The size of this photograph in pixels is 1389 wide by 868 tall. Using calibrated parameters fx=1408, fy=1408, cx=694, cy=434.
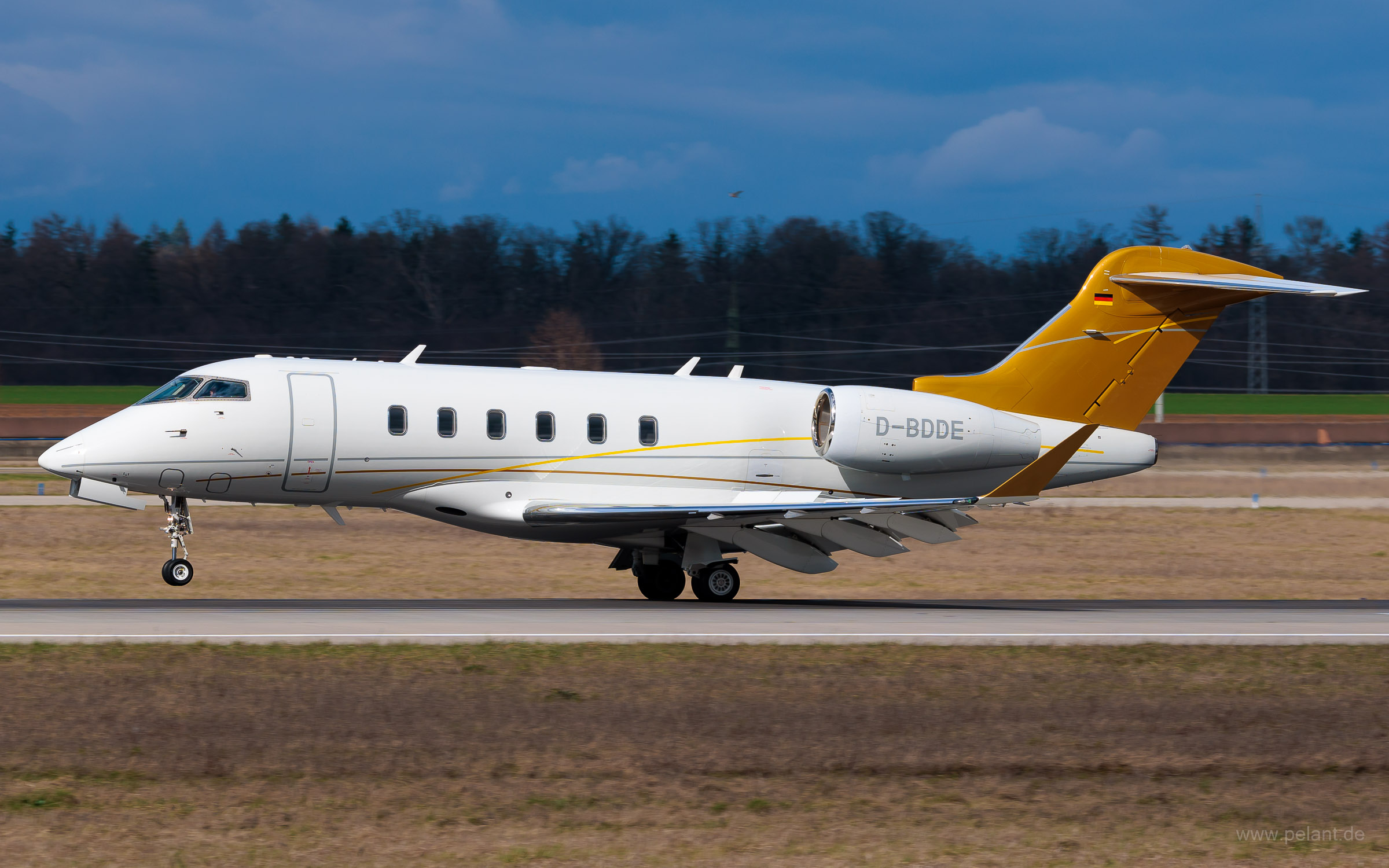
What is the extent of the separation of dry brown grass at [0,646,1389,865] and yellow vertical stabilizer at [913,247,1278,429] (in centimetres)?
849

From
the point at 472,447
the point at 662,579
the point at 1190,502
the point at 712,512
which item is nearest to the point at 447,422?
the point at 472,447

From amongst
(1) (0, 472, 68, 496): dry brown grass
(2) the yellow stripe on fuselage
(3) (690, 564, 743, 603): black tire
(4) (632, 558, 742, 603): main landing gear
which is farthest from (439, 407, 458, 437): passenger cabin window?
(1) (0, 472, 68, 496): dry brown grass

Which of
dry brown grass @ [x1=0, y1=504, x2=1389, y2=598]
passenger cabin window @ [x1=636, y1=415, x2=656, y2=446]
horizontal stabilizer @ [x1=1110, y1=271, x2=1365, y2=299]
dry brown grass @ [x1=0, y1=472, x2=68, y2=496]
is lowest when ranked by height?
dry brown grass @ [x1=0, y1=504, x2=1389, y2=598]

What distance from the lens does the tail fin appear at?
22.9 metres

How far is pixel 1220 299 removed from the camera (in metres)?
23.0

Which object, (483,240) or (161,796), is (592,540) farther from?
(483,240)

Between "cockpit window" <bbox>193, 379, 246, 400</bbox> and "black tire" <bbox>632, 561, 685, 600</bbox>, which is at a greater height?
"cockpit window" <bbox>193, 379, 246, 400</bbox>

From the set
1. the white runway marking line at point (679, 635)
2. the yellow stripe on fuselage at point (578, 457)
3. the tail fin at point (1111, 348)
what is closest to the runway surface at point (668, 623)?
the white runway marking line at point (679, 635)

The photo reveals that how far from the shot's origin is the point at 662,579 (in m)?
22.3

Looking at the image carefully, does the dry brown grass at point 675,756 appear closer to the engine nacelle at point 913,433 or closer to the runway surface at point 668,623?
the runway surface at point 668,623

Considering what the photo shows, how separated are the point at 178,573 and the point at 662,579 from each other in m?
7.25

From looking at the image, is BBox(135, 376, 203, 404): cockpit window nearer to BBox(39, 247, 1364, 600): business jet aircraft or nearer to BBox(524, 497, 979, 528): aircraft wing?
BBox(39, 247, 1364, 600): business jet aircraft

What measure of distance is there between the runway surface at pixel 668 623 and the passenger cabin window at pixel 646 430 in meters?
→ 2.41

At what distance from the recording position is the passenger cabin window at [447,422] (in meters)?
20.0
